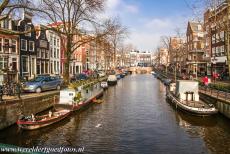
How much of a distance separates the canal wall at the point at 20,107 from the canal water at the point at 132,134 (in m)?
0.87

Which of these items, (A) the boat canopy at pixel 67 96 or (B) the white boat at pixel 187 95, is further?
(B) the white boat at pixel 187 95

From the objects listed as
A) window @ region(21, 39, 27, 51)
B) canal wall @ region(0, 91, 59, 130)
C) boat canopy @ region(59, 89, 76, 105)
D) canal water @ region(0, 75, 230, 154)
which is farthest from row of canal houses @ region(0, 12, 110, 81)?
canal water @ region(0, 75, 230, 154)

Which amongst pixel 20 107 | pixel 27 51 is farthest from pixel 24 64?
pixel 20 107

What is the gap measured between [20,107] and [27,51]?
112 feet

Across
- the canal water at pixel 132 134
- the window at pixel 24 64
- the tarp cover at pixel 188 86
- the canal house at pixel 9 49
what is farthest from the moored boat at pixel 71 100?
the window at pixel 24 64

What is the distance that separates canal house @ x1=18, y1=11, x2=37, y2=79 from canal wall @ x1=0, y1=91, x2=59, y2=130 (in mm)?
23864

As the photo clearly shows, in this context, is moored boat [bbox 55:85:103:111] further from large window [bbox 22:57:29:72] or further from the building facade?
the building facade

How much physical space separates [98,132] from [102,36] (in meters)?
20.8

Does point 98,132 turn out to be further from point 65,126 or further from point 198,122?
point 198,122

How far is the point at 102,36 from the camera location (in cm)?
4281

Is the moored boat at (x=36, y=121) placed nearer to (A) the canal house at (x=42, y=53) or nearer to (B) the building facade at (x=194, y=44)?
(A) the canal house at (x=42, y=53)

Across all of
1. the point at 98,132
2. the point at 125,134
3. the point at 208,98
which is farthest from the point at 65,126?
the point at 208,98

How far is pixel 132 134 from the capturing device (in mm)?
24281

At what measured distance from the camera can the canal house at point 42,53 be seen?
65000 millimetres
